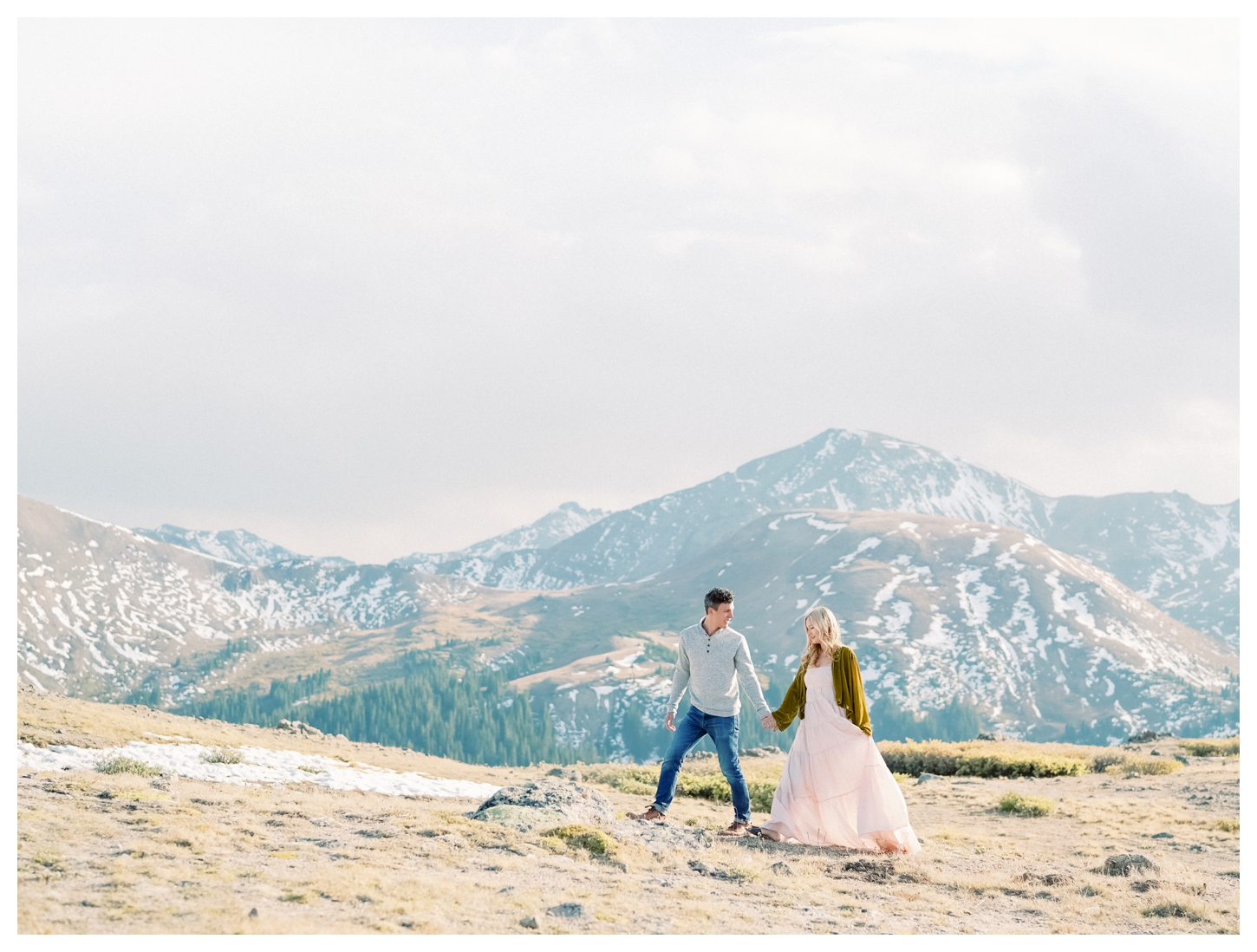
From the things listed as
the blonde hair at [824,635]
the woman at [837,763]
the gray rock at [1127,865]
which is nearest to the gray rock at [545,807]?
the woman at [837,763]

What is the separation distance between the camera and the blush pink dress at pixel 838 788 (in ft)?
45.1

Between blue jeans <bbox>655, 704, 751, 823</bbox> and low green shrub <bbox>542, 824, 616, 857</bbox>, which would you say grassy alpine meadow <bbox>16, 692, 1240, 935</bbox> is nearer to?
low green shrub <bbox>542, 824, 616, 857</bbox>

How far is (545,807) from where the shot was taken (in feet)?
48.3

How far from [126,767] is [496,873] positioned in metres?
10.0

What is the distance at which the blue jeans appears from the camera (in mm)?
13898

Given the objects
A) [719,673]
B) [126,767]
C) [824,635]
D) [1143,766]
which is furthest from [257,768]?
[1143,766]

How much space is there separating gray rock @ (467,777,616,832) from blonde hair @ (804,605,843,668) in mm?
4177

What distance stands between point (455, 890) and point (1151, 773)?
2964cm

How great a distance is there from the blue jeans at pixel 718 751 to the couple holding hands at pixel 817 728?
18mm

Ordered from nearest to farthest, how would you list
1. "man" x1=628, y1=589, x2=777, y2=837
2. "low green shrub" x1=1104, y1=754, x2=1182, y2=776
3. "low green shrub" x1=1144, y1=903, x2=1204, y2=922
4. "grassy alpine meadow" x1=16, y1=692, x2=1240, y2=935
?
"grassy alpine meadow" x1=16, y1=692, x2=1240, y2=935
"low green shrub" x1=1144, y1=903, x2=1204, y2=922
"man" x1=628, y1=589, x2=777, y2=837
"low green shrub" x1=1104, y1=754, x2=1182, y2=776

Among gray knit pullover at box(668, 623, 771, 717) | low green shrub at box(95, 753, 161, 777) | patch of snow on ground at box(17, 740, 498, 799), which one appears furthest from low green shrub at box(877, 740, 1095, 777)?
low green shrub at box(95, 753, 161, 777)

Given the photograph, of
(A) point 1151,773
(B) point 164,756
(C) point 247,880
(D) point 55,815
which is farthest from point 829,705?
(A) point 1151,773

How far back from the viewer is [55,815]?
1281 centimetres

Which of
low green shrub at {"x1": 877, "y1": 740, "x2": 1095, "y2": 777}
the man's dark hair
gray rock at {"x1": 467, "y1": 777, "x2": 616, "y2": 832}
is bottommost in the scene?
low green shrub at {"x1": 877, "y1": 740, "x2": 1095, "y2": 777}
